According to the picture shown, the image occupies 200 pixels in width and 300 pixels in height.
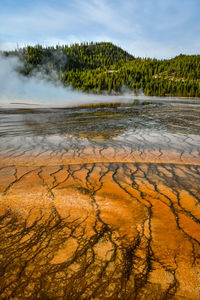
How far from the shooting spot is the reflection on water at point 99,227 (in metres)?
1.30

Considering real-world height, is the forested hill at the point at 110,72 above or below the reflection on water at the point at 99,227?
above

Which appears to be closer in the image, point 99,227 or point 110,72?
point 99,227

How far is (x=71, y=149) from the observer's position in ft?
14.2

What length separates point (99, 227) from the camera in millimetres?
1823

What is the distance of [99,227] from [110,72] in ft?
261

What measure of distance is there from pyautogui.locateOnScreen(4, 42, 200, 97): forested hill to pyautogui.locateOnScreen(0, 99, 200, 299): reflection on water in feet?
163

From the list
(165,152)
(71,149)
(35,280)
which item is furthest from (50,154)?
(35,280)

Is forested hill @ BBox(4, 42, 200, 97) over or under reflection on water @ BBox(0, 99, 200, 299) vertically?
over

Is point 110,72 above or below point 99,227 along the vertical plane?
above

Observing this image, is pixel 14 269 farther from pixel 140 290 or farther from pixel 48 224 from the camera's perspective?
pixel 140 290

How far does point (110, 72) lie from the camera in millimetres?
74438

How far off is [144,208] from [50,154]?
251 cm

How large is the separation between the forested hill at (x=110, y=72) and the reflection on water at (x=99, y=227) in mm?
49570

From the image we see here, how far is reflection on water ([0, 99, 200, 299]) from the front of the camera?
130 cm
